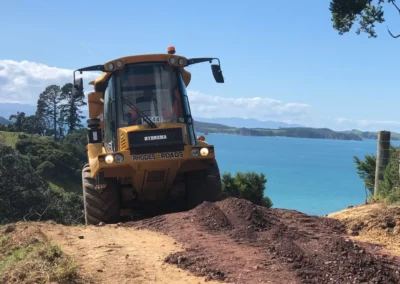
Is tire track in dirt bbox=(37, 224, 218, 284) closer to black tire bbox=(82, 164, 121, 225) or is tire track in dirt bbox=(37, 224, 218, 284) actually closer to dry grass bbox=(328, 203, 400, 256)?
black tire bbox=(82, 164, 121, 225)

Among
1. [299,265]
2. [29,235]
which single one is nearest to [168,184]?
[29,235]

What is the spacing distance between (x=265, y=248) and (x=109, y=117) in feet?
15.6

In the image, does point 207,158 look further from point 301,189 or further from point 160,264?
point 301,189

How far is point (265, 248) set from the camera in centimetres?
612

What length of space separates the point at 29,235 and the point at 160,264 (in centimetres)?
218

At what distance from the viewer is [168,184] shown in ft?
32.9

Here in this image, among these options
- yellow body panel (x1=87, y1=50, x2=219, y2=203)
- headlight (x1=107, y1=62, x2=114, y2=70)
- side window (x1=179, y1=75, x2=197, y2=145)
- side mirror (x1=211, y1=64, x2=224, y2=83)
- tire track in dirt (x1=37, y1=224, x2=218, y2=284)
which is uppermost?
headlight (x1=107, y1=62, x2=114, y2=70)

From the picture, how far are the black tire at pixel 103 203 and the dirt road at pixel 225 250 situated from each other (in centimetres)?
148

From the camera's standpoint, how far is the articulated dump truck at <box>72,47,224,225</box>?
928 centimetres

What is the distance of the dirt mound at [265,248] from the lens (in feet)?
16.5

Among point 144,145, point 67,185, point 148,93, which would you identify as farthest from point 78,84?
point 67,185

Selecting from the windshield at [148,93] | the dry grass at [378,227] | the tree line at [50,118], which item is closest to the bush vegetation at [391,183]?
the dry grass at [378,227]

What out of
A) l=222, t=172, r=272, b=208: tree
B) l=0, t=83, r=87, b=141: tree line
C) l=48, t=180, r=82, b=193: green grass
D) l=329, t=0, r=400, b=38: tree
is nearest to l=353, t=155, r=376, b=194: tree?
l=329, t=0, r=400, b=38: tree

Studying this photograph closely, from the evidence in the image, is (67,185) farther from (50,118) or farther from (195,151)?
(195,151)
